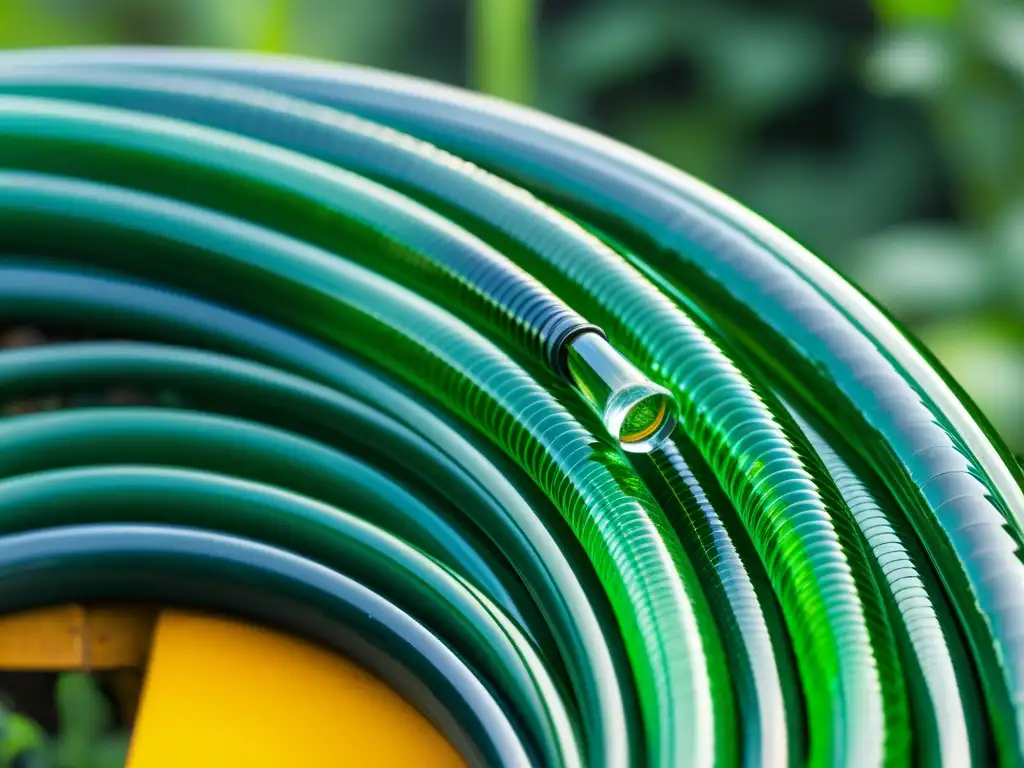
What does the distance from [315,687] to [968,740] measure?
48 cm

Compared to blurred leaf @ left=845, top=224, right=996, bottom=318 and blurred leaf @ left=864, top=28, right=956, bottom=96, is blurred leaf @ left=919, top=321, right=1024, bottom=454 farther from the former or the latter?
blurred leaf @ left=864, top=28, right=956, bottom=96

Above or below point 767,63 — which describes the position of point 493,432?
below

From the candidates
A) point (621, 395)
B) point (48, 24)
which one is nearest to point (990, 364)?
point (621, 395)

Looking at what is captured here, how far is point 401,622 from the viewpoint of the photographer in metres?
1.00

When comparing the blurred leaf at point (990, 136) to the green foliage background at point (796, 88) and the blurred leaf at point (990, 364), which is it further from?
the blurred leaf at point (990, 364)

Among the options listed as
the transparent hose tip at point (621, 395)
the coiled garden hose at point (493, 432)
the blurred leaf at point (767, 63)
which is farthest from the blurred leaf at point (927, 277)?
the transparent hose tip at point (621, 395)

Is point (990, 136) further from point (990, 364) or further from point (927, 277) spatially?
point (990, 364)

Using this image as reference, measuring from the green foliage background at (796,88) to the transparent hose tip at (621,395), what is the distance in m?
2.00

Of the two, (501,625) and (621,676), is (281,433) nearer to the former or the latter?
(501,625)

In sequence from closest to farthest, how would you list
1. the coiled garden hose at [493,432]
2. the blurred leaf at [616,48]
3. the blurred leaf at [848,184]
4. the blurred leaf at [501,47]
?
the coiled garden hose at [493,432], the blurred leaf at [501,47], the blurred leaf at [848,184], the blurred leaf at [616,48]

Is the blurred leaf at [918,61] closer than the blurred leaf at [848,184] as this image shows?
Yes

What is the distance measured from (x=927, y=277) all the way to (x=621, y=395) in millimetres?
2171

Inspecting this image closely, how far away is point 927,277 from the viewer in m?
2.86

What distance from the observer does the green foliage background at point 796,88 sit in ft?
9.48
